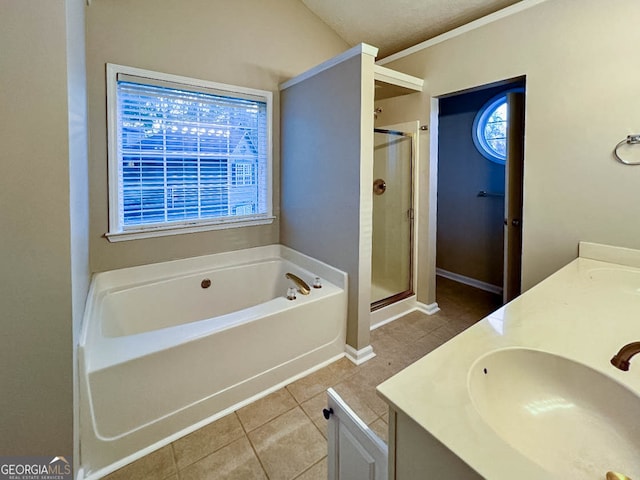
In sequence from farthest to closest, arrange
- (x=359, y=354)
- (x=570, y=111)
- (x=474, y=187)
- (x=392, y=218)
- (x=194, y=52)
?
1. (x=474, y=187)
2. (x=392, y=218)
3. (x=194, y=52)
4. (x=359, y=354)
5. (x=570, y=111)

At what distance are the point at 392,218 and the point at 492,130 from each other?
1.56 m

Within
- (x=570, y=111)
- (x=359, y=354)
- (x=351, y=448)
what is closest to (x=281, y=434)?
(x=359, y=354)

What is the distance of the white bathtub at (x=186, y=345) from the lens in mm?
1459

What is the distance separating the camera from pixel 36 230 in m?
1.14

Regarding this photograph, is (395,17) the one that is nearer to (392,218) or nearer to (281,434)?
(392,218)

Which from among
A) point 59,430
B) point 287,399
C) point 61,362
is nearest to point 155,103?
point 61,362

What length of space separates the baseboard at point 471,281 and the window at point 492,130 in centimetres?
137

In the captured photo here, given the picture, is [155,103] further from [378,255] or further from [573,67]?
[573,67]

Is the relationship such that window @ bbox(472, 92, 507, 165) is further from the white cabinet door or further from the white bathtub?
the white cabinet door

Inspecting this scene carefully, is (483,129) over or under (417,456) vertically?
over

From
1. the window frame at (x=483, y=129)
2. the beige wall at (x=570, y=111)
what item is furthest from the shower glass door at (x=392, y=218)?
the window frame at (x=483, y=129)

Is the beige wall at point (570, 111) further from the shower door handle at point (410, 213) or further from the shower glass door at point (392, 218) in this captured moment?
the shower door handle at point (410, 213)

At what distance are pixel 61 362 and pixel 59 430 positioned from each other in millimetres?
264

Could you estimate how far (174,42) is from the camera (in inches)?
93.6
